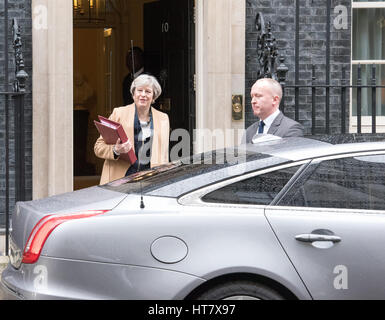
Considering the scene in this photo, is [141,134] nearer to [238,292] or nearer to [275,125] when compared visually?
[275,125]

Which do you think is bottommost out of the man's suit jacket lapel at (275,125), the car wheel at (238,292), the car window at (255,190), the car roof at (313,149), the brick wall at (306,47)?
the car wheel at (238,292)

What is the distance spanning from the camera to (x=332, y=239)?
4.93 meters

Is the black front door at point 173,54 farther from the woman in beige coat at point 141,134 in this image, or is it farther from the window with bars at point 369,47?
the woman in beige coat at point 141,134

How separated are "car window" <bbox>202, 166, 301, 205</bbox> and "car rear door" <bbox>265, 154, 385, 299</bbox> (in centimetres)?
7

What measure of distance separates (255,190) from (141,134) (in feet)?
8.31

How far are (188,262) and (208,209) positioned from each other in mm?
330

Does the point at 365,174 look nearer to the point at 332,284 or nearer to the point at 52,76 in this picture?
the point at 332,284

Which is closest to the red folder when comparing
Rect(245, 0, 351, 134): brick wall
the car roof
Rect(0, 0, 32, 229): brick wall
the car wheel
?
the car roof

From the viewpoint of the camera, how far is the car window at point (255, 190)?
5.09 meters

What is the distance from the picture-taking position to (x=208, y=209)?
502 centimetres

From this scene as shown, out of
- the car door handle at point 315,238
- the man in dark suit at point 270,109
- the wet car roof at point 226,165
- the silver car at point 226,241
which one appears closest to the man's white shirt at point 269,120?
the man in dark suit at point 270,109

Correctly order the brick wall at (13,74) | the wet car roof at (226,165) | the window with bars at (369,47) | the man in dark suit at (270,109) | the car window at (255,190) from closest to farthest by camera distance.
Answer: the car window at (255,190) → the wet car roof at (226,165) → the man in dark suit at (270,109) → the brick wall at (13,74) → the window with bars at (369,47)

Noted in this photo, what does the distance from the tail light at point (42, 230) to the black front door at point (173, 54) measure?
17.9 ft

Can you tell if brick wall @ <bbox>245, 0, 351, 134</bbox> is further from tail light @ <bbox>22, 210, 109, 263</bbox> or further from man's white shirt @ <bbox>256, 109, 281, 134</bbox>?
tail light @ <bbox>22, 210, 109, 263</bbox>
